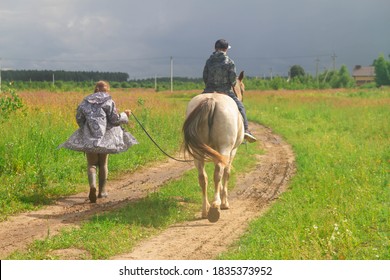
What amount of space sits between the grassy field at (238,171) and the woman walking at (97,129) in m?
1.03

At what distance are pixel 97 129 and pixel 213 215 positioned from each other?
8.43 ft

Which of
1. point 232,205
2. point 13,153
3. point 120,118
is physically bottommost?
point 232,205

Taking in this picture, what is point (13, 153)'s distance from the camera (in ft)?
34.0

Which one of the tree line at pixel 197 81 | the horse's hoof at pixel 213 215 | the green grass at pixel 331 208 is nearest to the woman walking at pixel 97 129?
the horse's hoof at pixel 213 215

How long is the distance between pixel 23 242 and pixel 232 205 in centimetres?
374

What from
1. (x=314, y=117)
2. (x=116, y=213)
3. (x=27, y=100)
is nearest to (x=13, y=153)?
(x=116, y=213)

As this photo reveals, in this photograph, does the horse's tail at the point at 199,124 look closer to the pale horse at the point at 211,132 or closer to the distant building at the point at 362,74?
the pale horse at the point at 211,132

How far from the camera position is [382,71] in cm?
9756

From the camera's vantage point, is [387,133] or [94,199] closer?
[94,199]

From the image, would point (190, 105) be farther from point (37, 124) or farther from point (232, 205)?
point (37, 124)

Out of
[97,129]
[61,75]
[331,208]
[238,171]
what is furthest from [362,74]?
[97,129]

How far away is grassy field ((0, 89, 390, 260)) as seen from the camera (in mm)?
6109

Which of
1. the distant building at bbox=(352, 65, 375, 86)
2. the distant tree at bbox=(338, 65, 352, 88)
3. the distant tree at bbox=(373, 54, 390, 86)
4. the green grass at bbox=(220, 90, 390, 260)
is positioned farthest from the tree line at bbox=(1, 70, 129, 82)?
the distant building at bbox=(352, 65, 375, 86)

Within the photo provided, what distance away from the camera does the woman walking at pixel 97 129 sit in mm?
8703
